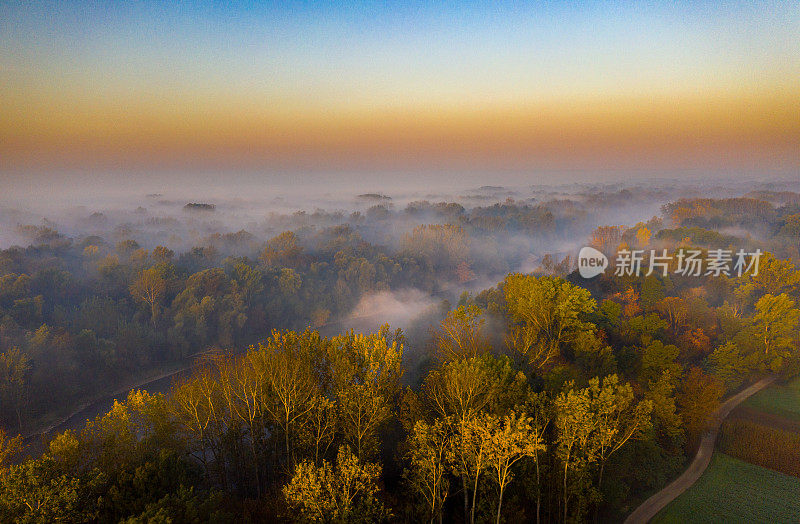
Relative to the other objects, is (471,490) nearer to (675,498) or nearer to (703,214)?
(675,498)

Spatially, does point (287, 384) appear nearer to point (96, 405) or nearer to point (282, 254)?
point (96, 405)

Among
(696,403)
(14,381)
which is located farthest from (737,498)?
(14,381)

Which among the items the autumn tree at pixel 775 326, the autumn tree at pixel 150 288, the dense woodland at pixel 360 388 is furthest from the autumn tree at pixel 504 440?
the autumn tree at pixel 150 288

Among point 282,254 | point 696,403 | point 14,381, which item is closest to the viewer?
point 696,403

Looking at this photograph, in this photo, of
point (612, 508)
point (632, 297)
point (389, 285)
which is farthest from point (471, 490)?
point (389, 285)

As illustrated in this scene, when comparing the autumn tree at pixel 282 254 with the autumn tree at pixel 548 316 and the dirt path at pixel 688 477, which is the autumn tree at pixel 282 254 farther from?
the dirt path at pixel 688 477

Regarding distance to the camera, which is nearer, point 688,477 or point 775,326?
point 688,477

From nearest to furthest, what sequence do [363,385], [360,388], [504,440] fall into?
[504,440], [360,388], [363,385]
